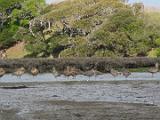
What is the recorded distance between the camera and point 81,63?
299 ft

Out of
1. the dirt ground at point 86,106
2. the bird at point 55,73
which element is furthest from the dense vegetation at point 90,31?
the dirt ground at point 86,106

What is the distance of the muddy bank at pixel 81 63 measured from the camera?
89.4 m

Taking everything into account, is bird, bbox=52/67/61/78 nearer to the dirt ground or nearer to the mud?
the mud

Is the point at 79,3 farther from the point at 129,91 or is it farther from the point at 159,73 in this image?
the point at 129,91

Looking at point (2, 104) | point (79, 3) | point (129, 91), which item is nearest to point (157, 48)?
point (79, 3)

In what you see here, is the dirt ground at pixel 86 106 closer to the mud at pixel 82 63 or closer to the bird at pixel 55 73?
the bird at pixel 55 73

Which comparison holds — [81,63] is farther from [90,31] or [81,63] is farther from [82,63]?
[90,31]

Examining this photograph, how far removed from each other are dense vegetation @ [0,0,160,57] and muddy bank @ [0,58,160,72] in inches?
279

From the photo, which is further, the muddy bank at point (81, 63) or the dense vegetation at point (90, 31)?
the dense vegetation at point (90, 31)

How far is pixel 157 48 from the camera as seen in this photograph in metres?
104

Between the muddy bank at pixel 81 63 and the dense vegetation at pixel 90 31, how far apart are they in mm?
7078

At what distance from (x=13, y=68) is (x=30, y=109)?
201 ft

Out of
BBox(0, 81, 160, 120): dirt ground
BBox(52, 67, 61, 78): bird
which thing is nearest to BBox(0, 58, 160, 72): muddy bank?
BBox(52, 67, 61, 78): bird

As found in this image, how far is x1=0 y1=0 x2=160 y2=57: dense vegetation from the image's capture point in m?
100
